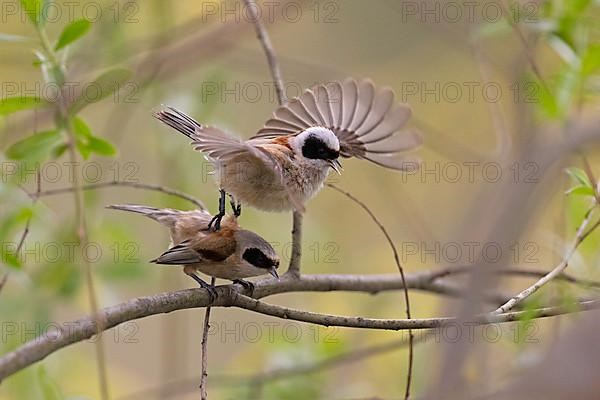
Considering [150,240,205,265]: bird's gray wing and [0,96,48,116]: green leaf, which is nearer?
[0,96,48,116]: green leaf

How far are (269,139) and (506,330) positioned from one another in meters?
1.15

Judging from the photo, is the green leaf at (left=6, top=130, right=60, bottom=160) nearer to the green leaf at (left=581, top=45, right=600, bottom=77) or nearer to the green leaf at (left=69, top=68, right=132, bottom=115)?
the green leaf at (left=69, top=68, right=132, bottom=115)

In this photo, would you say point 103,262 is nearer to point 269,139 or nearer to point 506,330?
point 269,139

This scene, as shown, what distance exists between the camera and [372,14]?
6199 millimetres

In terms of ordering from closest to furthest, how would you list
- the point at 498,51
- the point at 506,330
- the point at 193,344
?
the point at 506,330, the point at 498,51, the point at 193,344

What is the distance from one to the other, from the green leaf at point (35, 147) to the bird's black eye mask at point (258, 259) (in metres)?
0.63

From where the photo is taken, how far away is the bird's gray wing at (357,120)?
9.06ft

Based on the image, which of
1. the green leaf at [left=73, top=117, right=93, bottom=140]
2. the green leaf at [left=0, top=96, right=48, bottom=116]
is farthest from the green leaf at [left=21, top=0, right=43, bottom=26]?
the green leaf at [left=73, top=117, right=93, bottom=140]

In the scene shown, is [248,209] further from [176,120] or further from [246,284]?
[246,284]

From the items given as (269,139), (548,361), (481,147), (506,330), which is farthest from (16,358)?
(481,147)

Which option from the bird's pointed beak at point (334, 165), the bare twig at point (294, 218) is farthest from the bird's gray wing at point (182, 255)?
the bird's pointed beak at point (334, 165)

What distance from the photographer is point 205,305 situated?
7.06ft

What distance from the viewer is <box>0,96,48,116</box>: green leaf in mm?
2240

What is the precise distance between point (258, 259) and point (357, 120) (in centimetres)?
69
